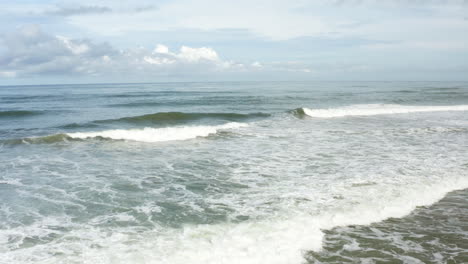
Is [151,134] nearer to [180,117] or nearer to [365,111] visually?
[180,117]

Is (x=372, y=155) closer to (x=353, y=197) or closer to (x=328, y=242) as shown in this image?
(x=353, y=197)

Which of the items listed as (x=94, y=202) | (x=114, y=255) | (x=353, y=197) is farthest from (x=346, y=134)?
(x=114, y=255)

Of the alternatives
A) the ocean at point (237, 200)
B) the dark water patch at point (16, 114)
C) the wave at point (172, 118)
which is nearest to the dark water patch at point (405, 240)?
the ocean at point (237, 200)

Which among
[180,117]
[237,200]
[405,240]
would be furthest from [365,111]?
[405,240]

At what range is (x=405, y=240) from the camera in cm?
579

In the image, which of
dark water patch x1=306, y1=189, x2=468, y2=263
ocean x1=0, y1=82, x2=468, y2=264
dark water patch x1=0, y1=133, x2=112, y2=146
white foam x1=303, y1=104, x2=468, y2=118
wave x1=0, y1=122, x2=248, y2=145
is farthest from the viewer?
white foam x1=303, y1=104, x2=468, y2=118

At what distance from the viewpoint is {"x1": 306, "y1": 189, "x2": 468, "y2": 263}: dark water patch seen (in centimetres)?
523

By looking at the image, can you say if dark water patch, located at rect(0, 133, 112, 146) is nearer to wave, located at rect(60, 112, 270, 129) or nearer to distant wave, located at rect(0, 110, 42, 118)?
wave, located at rect(60, 112, 270, 129)

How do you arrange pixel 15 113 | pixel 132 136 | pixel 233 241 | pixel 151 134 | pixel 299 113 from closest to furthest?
pixel 233 241
pixel 132 136
pixel 151 134
pixel 299 113
pixel 15 113

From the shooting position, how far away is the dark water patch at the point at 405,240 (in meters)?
5.23

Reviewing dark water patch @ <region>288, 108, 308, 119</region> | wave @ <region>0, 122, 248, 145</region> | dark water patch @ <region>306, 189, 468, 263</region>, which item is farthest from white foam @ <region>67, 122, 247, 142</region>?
dark water patch @ <region>306, 189, 468, 263</region>

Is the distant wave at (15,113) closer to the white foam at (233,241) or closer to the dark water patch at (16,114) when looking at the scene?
the dark water patch at (16,114)

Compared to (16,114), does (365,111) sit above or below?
above

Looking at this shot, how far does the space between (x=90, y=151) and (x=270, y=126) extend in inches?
411
